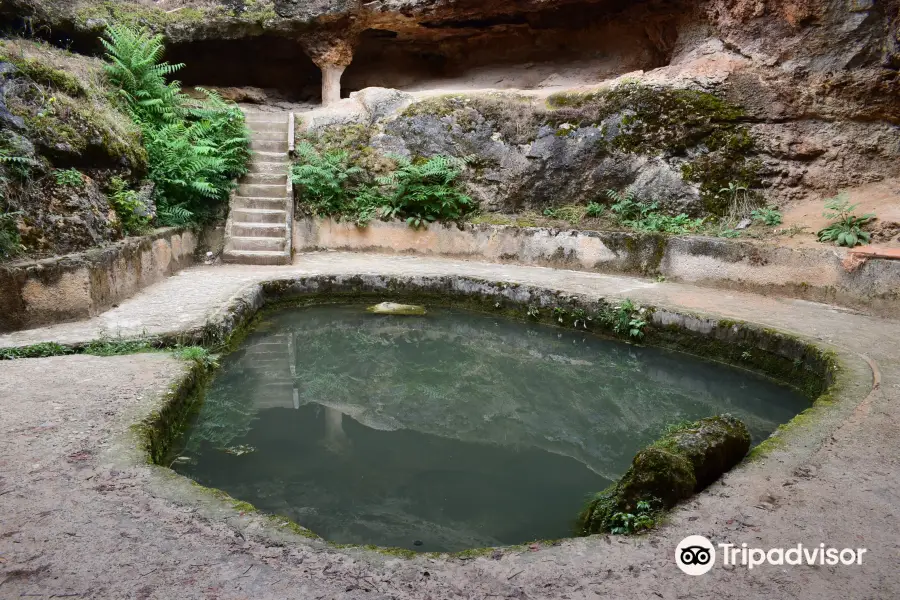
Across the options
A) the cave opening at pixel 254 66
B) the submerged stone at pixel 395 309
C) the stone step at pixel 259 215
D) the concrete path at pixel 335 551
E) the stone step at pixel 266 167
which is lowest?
the submerged stone at pixel 395 309

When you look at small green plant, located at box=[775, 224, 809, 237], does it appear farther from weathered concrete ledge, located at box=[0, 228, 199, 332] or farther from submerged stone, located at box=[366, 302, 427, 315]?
weathered concrete ledge, located at box=[0, 228, 199, 332]

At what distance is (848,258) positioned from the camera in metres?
7.03

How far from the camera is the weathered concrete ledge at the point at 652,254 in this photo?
23.1 ft

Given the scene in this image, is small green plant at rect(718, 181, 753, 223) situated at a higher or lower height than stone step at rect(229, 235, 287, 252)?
higher

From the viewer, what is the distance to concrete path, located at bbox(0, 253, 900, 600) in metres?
2.24

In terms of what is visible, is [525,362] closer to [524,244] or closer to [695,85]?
[524,244]

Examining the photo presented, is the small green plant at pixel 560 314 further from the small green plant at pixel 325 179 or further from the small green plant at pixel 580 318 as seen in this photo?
the small green plant at pixel 325 179

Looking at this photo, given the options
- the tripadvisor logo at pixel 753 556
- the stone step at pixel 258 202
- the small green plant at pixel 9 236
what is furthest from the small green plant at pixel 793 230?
the small green plant at pixel 9 236

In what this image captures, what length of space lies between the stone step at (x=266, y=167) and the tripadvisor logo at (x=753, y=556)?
31.5ft

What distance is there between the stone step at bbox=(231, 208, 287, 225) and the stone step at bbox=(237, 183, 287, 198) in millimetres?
423

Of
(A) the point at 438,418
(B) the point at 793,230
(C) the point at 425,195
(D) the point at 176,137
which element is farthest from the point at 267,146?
(B) the point at 793,230

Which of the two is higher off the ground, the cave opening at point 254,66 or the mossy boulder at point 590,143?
the cave opening at point 254,66

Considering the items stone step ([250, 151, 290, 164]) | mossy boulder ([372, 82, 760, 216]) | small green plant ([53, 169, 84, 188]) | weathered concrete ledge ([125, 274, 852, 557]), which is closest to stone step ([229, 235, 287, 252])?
weathered concrete ledge ([125, 274, 852, 557])

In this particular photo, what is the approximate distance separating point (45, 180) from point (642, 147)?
27.1ft
